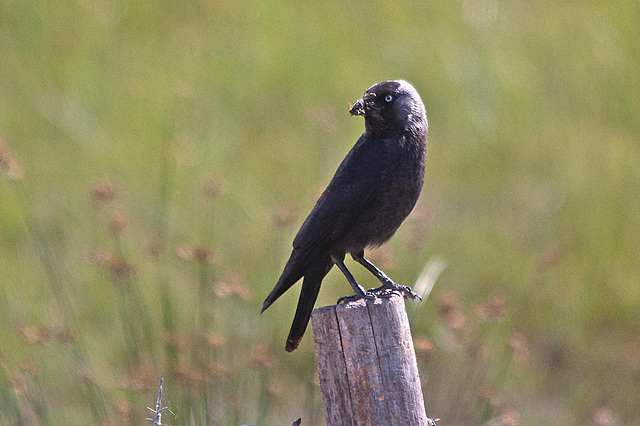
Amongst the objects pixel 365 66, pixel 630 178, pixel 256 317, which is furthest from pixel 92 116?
pixel 630 178

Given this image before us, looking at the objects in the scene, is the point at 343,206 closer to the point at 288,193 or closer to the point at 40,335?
the point at 40,335

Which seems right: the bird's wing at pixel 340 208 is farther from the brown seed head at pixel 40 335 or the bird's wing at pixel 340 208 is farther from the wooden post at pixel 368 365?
the brown seed head at pixel 40 335

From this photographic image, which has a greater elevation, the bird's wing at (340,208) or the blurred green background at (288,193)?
the blurred green background at (288,193)

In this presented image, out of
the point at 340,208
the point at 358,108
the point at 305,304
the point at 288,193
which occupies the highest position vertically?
the point at 288,193

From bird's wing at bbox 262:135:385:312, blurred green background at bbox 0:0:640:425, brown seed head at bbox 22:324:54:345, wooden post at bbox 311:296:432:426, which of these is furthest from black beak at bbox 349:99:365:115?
brown seed head at bbox 22:324:54:345

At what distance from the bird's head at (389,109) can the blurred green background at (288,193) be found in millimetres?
705

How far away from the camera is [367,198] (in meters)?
3.89

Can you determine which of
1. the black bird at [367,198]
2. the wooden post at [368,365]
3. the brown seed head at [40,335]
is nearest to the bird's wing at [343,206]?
the black bird at [367,198]

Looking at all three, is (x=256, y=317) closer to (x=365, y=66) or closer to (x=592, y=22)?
(x=365, y=66)

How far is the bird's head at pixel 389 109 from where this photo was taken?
3.97 metres

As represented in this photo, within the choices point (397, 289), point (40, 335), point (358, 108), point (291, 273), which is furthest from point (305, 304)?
point (40, 335)

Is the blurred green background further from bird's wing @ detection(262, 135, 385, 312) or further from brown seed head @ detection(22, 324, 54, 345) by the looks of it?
bird's wing @ detection(262, 135, 385, 312)

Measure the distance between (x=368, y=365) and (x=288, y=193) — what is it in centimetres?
447

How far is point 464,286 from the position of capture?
6918mm
